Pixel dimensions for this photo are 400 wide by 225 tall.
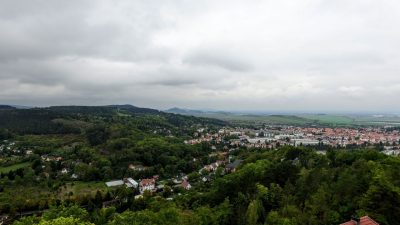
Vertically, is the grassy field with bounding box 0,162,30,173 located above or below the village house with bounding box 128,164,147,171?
below

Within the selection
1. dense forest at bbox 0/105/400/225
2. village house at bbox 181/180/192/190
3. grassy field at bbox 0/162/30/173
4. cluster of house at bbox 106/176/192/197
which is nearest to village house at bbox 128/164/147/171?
dense forest at bbox 0/105/400/225

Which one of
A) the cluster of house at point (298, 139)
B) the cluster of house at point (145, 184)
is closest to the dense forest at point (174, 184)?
the cluster of house at point (145, 184)

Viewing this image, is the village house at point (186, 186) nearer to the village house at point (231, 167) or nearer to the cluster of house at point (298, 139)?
the village house at point (231, 167)

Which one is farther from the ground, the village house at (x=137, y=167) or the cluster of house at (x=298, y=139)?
the cluster of house at (x=298, y=139)

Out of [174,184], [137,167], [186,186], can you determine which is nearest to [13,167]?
[137,167]

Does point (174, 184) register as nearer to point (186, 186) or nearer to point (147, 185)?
point (186, 186)

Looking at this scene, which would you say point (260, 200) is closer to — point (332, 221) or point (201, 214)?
point (201, 214)

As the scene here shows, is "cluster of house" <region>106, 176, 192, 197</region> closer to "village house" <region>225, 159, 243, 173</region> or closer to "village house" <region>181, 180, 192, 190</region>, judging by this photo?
"village house" <region>181, 180, 192, 190</region>

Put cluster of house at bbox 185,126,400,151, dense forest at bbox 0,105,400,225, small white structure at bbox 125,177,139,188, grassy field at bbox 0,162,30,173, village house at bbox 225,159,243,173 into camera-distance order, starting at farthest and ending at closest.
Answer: cluster of house at bbox 185,126,400,151, grassy field at bbox 0,162,30,173, small white structure at bbox 125,177,139,188, village house at bbox 225,159,243,173, dense forest at bbox 0,105,400,225
